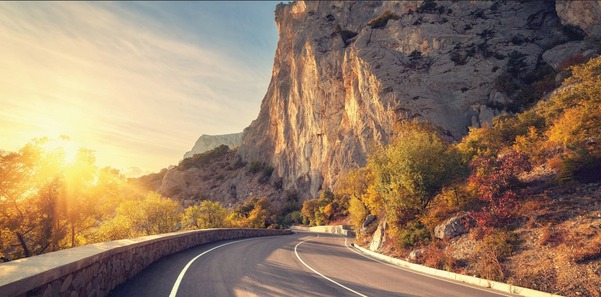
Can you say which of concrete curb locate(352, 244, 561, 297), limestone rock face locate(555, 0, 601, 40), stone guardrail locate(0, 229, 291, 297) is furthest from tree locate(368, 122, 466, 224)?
limestone rock face locate(555, 0, 601, 40)

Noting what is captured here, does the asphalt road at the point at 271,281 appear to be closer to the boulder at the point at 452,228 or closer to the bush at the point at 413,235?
the boulder at the point at 452,228

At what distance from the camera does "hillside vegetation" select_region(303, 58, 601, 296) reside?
10234 millimetres

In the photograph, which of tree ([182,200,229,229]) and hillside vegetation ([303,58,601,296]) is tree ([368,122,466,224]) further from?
tree ([182,200,229,229])

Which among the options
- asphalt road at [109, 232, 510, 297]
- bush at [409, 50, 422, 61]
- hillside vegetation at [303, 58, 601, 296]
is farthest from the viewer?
bush at [409, 50, 422, 61]

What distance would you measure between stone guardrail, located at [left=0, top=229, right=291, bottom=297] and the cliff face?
148ft

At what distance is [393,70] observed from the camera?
5319cm

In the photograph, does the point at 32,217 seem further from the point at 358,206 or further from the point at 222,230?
the point at 358,206

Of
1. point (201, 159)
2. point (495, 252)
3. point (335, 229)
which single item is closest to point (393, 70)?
point (335, 229)

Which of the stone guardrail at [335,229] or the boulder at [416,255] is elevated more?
the boulder at [416,255]

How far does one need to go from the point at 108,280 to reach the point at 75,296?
68.8 inches

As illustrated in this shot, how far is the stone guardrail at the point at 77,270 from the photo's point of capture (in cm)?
397

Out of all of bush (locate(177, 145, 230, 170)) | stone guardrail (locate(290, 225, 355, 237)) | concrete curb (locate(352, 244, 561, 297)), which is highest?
bush (locate(177, 145, 230, 170))

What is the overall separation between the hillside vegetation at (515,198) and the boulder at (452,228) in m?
0.22

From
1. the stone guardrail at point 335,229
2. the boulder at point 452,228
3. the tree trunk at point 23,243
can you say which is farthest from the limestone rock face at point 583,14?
the tree trunk at point 23,243
